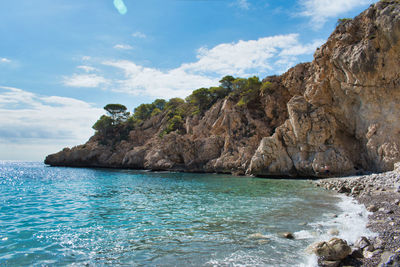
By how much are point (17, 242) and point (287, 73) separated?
50.2 metres

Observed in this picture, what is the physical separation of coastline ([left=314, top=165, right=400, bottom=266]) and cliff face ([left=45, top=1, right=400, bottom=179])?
36.7 ft

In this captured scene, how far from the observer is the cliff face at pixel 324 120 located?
27438 millimetres

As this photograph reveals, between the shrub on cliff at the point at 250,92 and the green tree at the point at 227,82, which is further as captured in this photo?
the green tree at the point at 227,82

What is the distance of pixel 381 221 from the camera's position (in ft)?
32.8

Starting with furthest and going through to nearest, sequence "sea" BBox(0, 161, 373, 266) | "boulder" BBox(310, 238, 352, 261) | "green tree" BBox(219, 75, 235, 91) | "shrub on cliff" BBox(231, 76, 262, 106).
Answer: "green tree" BBox(219, 75, 235, 91), "shrub on cliff" BBox(231, 76, 262, 106), "sea" BBox(0, 161, 373, 266), "boulder" BBox(310, 238, 352, 261)

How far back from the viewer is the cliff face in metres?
27.4

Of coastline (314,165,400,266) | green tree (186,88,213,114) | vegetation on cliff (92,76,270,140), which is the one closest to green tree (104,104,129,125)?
vegetation on cliff (92,76,270,140)

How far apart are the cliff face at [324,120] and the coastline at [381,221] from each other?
36.7 ft

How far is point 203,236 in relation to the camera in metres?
9.38

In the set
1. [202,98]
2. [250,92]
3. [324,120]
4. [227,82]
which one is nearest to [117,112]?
[202,98]

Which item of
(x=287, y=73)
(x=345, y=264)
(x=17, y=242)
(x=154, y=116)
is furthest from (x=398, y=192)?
(x=154, y=116)

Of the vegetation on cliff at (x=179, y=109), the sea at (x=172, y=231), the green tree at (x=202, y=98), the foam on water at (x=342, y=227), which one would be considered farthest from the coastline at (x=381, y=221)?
the green tree at (x=202, y=98)

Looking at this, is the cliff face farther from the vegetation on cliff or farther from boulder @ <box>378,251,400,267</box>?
boulder @ <box>378,251,400,267</box>

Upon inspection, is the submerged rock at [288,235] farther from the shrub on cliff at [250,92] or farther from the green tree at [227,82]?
the green tree at [227,82]
